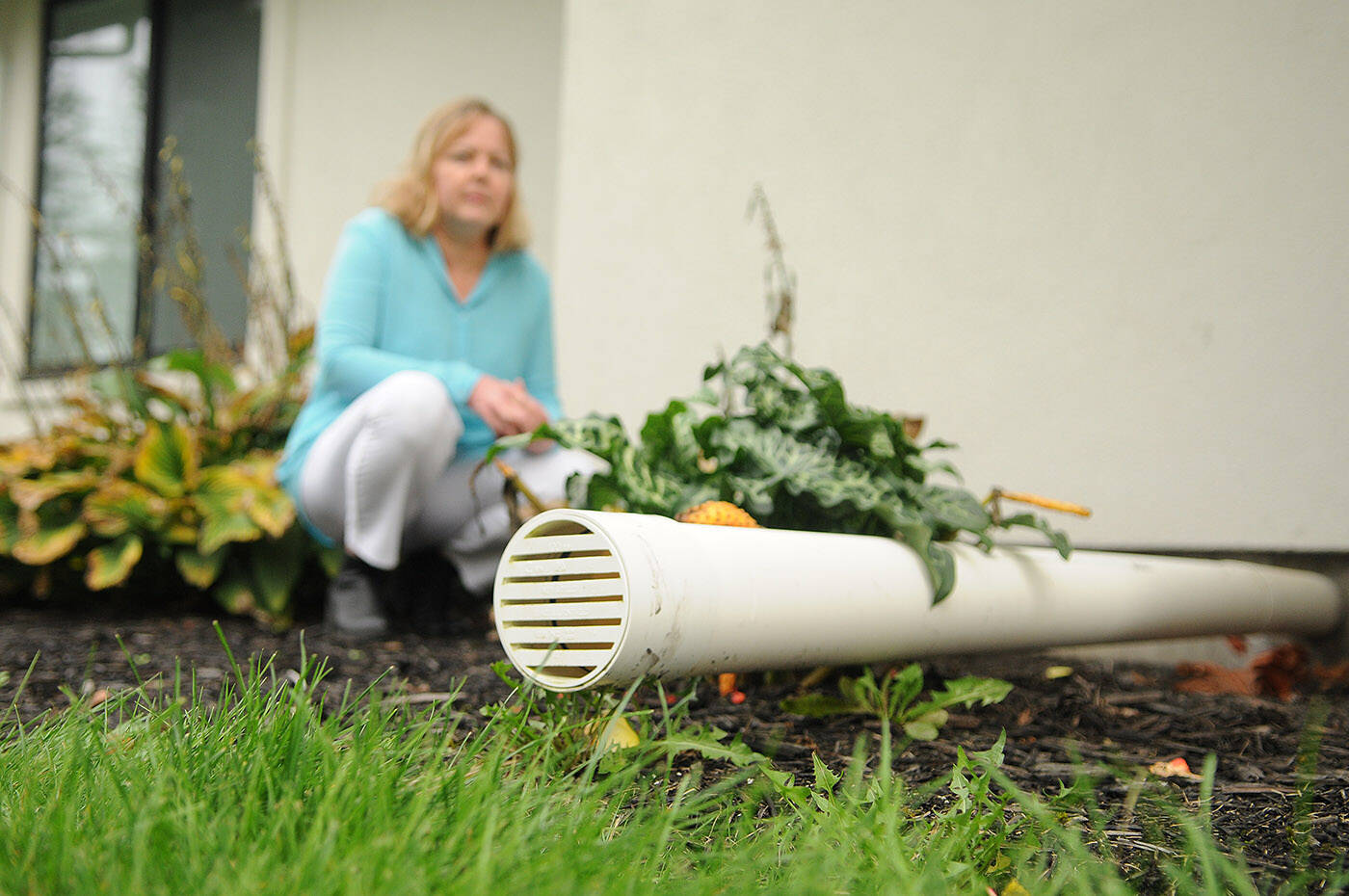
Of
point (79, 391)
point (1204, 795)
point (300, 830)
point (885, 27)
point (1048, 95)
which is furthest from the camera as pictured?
point (79, 391)

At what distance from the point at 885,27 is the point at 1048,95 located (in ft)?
1.69

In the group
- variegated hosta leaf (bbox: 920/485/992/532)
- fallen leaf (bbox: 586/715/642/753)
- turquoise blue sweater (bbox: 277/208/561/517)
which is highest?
turquoise blue sweater (bbox: 277/208/561/517)

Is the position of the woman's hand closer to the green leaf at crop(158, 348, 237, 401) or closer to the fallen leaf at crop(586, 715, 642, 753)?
the fallen leaf at crop(586, 715, 642, 753)

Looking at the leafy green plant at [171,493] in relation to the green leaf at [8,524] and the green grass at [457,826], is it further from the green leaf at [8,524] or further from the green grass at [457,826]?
the green grass at [457,826]

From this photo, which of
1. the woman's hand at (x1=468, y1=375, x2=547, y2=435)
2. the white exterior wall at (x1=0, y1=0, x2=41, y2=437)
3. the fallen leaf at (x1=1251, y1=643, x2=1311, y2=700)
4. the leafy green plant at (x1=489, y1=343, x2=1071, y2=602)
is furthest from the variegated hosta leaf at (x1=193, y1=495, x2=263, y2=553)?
the white exterior wall at (x1=0, y1=0, x2=41, y2=437)

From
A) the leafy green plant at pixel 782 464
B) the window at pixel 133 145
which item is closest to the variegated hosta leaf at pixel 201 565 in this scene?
the leafy green plant at pixel 782 464

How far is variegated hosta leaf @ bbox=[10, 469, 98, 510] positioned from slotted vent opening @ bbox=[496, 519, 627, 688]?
2.20 meters

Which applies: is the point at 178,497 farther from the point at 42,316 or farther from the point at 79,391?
the point at 42,316

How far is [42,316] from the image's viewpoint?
6027 millimetres

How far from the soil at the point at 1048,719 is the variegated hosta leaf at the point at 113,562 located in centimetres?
13

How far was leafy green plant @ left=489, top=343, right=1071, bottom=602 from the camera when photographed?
1864mm

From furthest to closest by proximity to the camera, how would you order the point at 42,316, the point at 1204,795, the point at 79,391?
the point at 42,316, the point at 79,391, the point at 1204,795

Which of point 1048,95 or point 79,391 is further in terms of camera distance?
point 79,391

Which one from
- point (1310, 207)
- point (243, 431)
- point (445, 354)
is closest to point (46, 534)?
point (243, 431)
